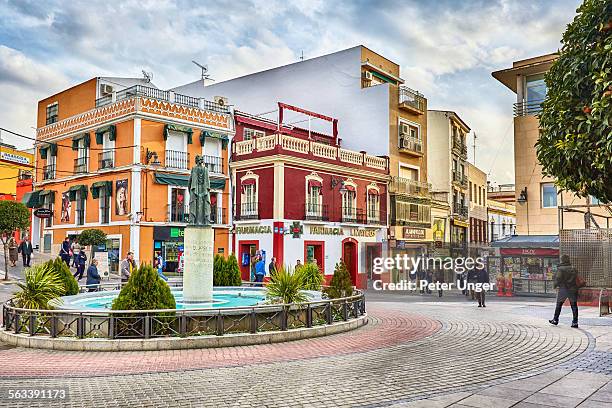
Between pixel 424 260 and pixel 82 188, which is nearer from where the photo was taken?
pixel 424 260

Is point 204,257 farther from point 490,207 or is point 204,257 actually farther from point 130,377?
point 490,207

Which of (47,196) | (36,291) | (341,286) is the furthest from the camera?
(47,196)

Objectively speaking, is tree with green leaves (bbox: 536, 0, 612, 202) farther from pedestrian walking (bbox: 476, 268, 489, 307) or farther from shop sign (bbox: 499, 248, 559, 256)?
shop sign (bbox: 499, 248, 559, 256)

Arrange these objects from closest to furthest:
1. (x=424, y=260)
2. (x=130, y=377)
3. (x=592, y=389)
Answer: (x=592, y=389), (x=130, y=377), (x=424, y=260)

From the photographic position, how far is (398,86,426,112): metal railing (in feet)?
130

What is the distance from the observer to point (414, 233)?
132 ft

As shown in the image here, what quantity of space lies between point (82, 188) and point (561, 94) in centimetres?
3126

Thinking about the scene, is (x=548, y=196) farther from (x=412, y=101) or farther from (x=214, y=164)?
(x=214, y=164)

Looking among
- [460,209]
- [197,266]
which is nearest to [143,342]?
[197,266]

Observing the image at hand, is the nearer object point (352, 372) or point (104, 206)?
point (352, 372)

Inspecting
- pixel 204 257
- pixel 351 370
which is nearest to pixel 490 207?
pixel 204 257

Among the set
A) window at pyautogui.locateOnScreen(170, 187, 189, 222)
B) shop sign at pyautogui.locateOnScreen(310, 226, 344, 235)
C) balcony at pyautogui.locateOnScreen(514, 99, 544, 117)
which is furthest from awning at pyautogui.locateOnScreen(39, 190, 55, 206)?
balcony at pyautogui.locateOnScreen(514, 99, 544, 117)

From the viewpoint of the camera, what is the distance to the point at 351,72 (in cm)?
4028

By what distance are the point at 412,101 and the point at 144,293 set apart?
3231cm
